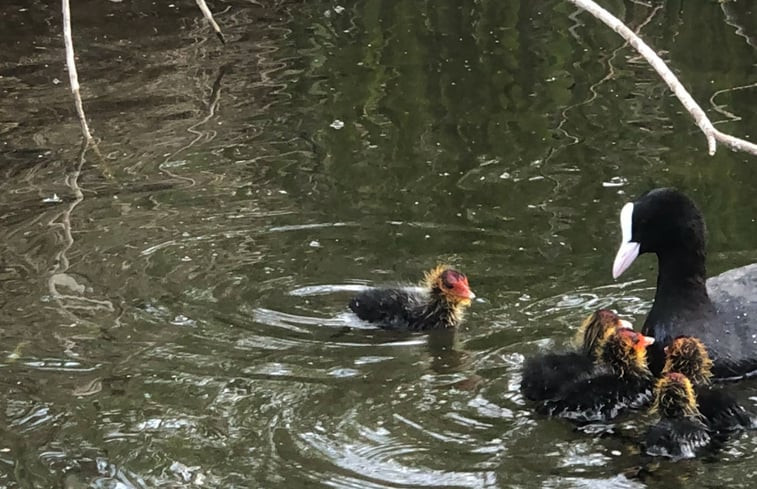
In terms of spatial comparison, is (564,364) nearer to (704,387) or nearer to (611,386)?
(611,386)

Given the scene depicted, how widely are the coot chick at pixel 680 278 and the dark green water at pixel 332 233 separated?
29 centimetres

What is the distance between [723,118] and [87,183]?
430cm

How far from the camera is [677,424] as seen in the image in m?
4.20

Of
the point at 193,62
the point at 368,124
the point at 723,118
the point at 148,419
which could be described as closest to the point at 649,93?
the point at 723,118

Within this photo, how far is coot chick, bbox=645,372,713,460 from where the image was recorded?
4.16 metres

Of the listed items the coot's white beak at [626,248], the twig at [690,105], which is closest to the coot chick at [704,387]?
the coot's white beak at [626,248]

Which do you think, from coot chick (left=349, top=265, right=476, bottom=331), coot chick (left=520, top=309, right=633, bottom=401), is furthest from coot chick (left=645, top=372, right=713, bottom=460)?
coot chick (left=349, top=265, right=476, bottom=331)

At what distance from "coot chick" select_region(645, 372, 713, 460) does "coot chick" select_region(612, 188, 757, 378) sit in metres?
0.56

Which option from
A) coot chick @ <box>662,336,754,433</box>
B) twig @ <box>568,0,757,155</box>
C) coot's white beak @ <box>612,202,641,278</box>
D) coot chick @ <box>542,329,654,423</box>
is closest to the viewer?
twig @ <box>568,0,757,155</box>

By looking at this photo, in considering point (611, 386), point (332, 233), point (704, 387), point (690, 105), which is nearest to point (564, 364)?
point (611, 386)

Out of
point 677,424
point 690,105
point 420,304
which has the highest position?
point 690,105

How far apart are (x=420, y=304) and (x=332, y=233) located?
1.06 m

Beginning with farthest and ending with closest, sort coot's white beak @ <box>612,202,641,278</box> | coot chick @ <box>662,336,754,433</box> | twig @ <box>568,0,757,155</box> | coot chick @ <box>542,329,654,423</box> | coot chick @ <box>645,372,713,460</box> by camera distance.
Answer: coot's white beak @ <box>612,202,641,278</box>, coot chick @ <box>542,329,654,423</box>, coot chick @ <box>662,336,754,433</box>, coot chick @ <box>645,372,713,460</box>, twig @ <box>568,0,757,155</box>

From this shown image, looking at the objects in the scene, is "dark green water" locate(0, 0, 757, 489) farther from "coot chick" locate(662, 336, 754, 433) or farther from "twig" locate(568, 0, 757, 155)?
"twig" locate(568, 0, 757, 155)
